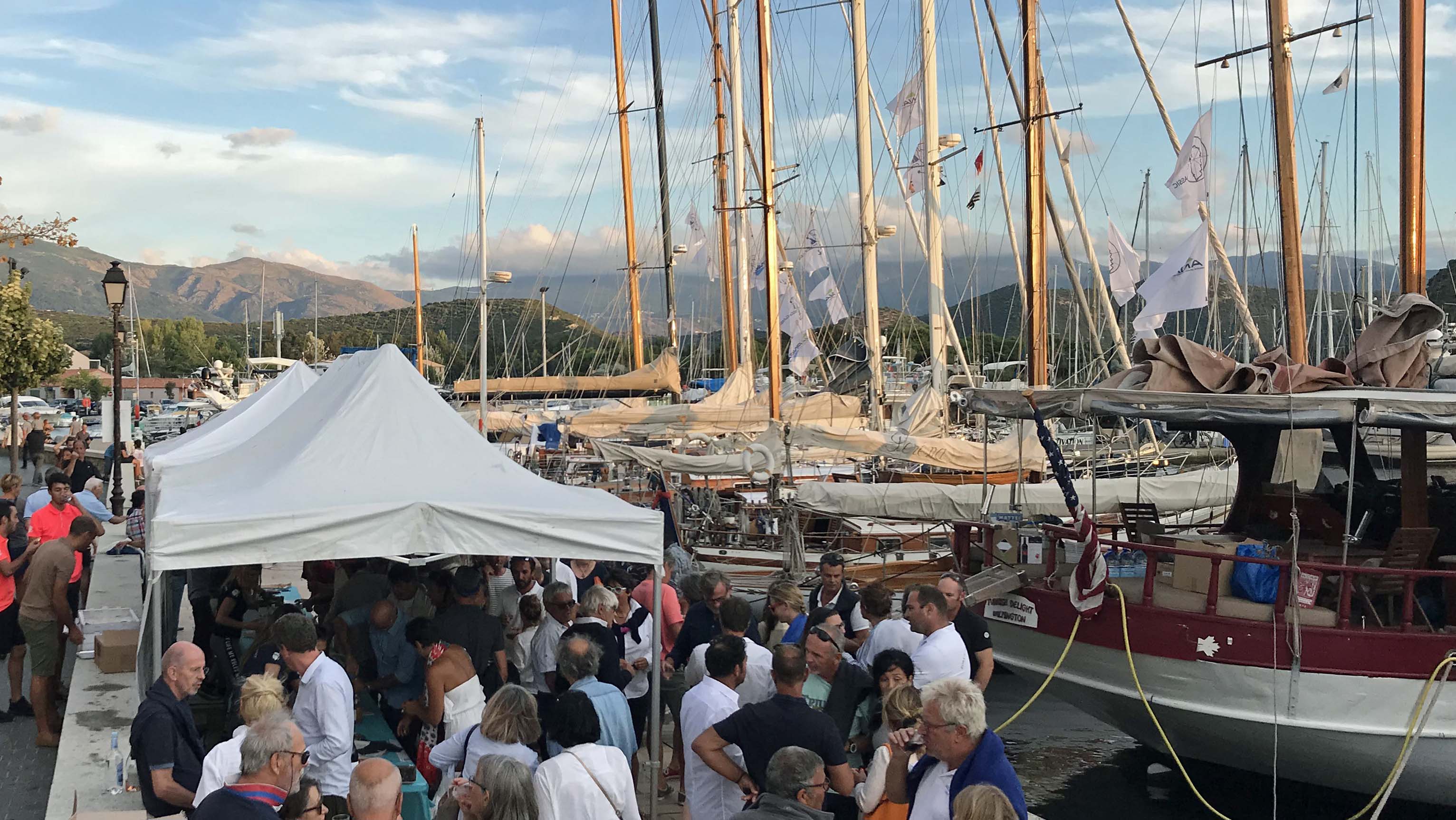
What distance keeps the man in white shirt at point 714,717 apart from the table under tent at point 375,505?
4.81 feet

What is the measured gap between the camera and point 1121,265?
750 inches

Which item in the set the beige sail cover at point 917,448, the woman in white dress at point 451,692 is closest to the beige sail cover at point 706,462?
the beige sail cover at point 917,448

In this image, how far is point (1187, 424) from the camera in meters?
12.0

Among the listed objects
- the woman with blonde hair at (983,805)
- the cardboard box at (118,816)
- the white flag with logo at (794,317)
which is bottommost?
the cardboard box at (118,816)

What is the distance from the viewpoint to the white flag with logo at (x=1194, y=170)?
1447 centimetres

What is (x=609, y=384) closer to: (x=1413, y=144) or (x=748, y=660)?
(x=1413, y=144)

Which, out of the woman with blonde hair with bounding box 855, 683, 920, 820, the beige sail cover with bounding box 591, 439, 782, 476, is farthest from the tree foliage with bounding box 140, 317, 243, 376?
the woman with blonde hair with bounding box 855, 683, 920, 820

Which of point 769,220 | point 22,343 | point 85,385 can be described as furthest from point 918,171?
point 85,385

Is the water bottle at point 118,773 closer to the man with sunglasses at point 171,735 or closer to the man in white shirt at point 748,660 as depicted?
the man with sunglasses at point 171,735

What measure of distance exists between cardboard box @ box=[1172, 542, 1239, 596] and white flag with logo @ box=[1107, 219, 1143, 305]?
383 inches

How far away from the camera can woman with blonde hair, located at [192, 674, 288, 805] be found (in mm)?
5164

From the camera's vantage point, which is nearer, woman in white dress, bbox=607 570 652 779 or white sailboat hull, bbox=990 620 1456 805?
woman in white dress, bbox=607 570 652 779

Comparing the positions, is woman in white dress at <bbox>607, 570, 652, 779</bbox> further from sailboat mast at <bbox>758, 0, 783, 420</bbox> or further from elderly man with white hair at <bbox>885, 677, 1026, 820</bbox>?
sailboat mast at <bbox>758, 0, 783, 420</bbox>

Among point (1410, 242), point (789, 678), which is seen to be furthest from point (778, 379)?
point (789, 678)
